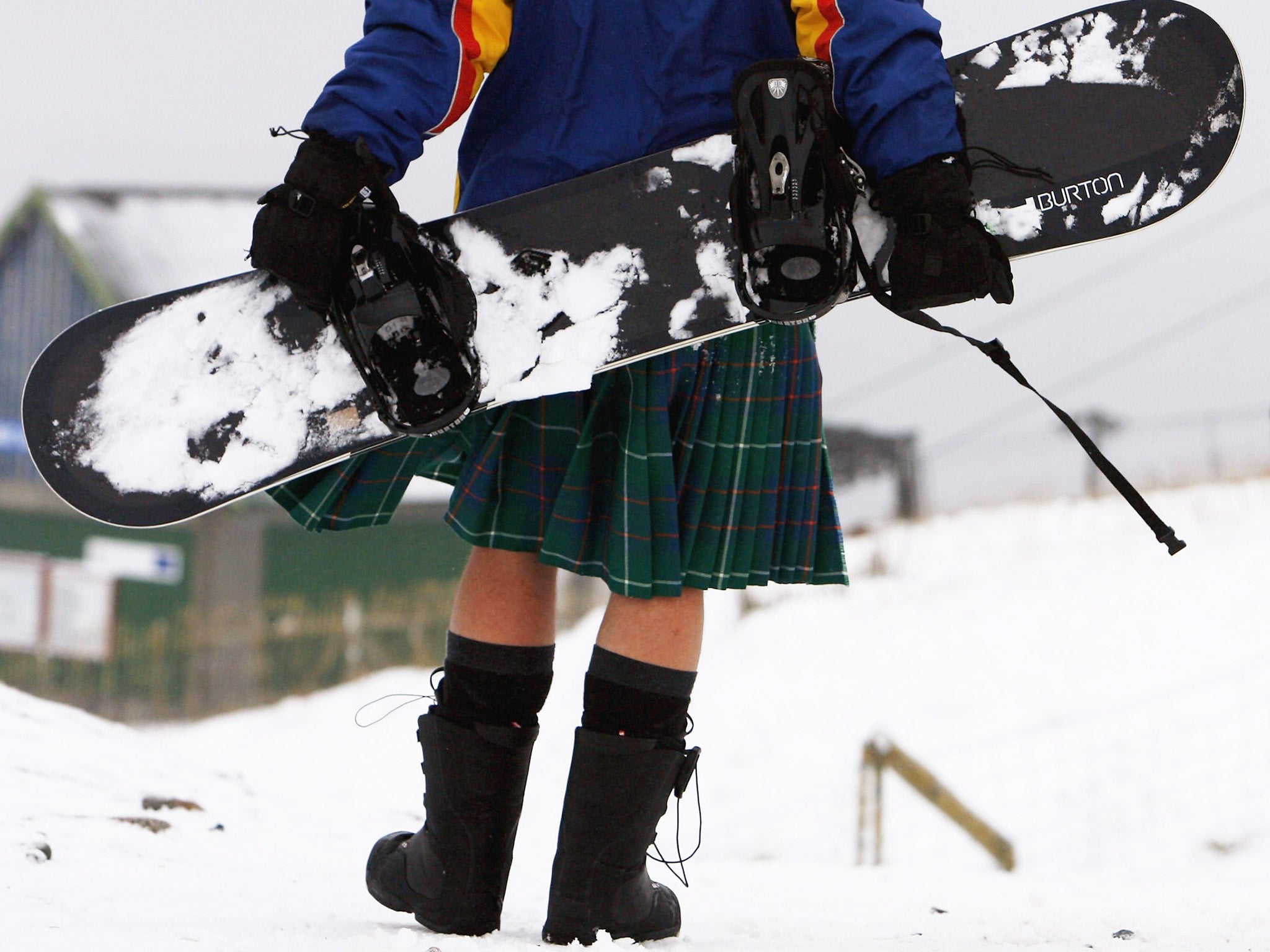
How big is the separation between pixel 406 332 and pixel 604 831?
585 mm

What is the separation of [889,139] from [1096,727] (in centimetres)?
406

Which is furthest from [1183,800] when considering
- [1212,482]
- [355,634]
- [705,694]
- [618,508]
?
[355,634]

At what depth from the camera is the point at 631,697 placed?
1.27 metres

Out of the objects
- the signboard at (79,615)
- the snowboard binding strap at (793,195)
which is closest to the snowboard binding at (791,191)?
the snowboard binding strap at (793,195)

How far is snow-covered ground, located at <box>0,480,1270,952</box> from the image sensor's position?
1551mm

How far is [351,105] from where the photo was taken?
116 centimetres

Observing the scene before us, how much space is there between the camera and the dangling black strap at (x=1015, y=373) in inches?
50.6

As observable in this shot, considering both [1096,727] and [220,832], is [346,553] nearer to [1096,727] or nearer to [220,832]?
[1096,727]

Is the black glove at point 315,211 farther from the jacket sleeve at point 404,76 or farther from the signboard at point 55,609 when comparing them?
the signboard at point 55,609

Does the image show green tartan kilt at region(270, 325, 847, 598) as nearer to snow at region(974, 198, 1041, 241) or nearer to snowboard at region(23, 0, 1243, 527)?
snowboard at region(23, 0, 1243, 527)

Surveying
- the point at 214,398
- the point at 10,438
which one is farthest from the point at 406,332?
the point at 10,438

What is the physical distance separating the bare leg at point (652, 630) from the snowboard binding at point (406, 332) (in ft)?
0.91

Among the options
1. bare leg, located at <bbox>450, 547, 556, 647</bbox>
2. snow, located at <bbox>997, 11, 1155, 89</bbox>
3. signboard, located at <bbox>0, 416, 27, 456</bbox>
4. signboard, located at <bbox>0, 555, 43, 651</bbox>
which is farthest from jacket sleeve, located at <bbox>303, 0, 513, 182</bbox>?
signboard, located at <bbox>0, 416, 27, 456</bbox>

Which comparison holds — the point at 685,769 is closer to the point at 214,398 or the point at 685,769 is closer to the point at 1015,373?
the point at 1015,373
